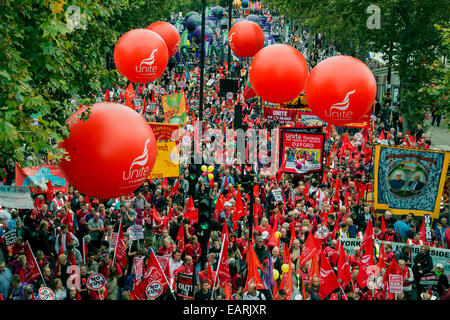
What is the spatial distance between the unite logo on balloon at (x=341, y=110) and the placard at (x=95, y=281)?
5.13 metres

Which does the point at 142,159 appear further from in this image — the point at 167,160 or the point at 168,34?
the point at 168,34

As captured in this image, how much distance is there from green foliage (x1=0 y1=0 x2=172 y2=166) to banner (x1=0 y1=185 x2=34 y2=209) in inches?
83.9

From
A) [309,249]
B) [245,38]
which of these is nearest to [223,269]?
[309,249]

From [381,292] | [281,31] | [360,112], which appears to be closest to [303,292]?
[381,292]

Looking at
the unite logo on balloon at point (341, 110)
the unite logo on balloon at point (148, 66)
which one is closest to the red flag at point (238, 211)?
the unite logo on balloon at point (148, 66)

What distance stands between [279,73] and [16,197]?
19.3 ft

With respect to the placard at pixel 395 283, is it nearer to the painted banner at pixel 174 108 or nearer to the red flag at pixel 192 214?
the red flag at pixel 192 214

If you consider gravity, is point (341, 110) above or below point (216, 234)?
above

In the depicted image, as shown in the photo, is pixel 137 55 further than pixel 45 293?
Yes

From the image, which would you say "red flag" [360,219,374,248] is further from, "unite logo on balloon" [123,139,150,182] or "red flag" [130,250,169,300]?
"unite logo on balloon" [123,139,150,182]

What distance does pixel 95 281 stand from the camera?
10.5 m

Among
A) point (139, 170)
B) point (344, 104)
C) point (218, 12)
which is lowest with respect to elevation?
point (139, 170)

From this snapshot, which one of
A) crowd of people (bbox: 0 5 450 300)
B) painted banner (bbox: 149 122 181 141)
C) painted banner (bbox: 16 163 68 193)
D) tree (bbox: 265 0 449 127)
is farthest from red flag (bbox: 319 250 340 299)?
tree (bbox: 265 0 449 127)

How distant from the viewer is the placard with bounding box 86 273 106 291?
10.5 m
